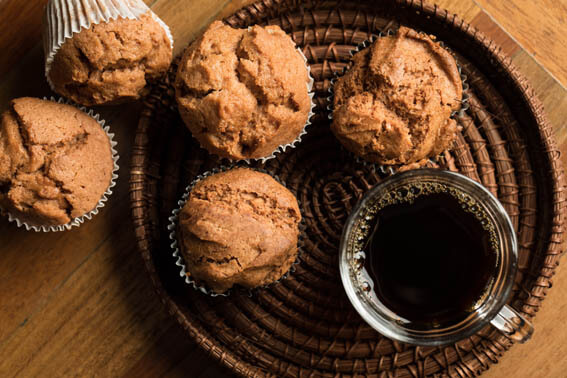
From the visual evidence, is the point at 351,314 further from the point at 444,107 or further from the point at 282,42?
the point at 282,42

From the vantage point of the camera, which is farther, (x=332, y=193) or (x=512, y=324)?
(x=332, y=193)

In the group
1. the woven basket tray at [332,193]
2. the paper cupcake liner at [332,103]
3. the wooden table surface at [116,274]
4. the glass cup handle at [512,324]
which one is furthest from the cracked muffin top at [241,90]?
the glass cup handle at [512,324]

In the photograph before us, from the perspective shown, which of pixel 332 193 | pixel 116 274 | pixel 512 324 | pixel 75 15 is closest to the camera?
pixel 512 324

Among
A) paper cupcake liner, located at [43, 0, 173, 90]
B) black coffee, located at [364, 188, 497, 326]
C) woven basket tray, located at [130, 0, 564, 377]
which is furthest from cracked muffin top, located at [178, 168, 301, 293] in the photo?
paper cupcake liner, located at [43, 0, 173, 90]

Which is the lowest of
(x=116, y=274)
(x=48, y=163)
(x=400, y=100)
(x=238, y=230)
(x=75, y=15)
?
(x=116, y=274)

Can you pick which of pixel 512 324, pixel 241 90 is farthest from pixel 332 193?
pixel 512 324

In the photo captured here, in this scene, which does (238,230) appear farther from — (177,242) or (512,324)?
(512,324)

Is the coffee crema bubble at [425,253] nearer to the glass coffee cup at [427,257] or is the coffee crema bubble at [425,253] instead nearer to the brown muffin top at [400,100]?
the glass coffee cup at [427,257]
